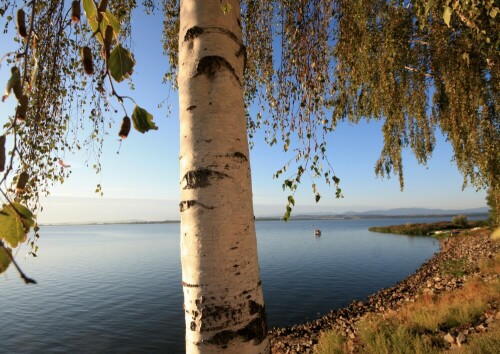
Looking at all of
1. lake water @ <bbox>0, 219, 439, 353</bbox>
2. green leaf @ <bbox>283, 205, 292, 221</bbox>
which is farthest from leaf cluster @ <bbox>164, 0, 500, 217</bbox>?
lake water @ <bbox>0, 219, 439, 353</bbox>

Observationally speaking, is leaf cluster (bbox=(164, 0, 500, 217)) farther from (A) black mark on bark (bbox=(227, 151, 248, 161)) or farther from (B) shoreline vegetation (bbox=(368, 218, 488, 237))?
(B) shoreline vegetation (bbox=(368, 218, 488, 237))

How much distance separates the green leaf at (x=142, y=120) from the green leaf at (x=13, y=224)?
273 millimetres

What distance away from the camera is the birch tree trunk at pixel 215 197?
117 centimetres

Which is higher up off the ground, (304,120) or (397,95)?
(397,95)

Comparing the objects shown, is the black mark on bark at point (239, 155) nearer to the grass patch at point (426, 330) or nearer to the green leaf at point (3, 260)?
the green leaf at point (3, 260)

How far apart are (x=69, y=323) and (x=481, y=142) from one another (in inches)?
748

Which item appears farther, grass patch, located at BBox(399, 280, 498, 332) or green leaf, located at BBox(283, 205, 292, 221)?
grass patch, located at BBox(399, 280, 498, 332)

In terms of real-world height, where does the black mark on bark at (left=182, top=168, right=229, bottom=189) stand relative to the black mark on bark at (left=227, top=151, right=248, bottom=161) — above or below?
below

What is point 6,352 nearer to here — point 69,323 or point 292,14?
point 69,323

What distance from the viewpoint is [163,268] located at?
3080 cm

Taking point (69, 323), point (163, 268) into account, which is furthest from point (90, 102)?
point (163, 268)

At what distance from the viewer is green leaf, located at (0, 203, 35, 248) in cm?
60

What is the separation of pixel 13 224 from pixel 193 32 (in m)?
1.06

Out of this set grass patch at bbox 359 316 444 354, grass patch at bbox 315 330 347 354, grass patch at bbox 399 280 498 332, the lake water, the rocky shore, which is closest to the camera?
grass patch at bbox 359 316 444 354
